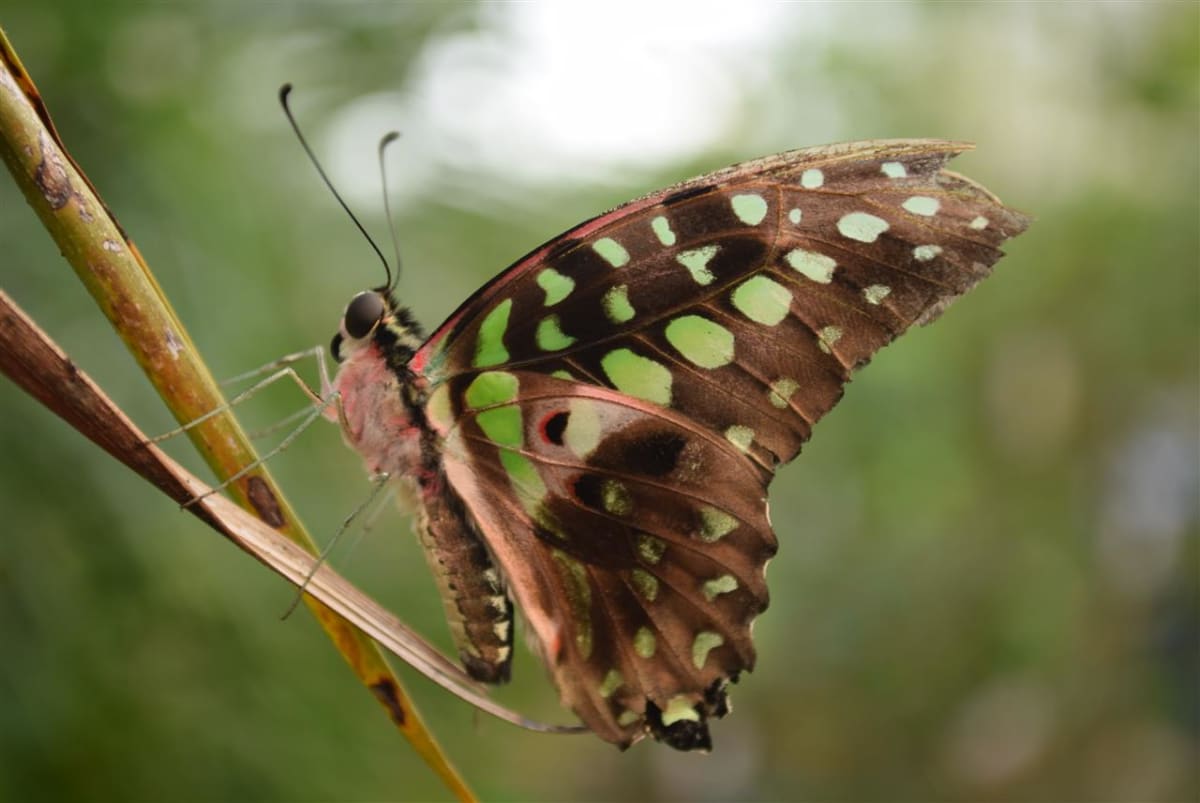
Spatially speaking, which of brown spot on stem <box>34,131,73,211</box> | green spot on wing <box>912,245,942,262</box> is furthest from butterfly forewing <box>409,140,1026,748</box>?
brown spot on stem <box>34,131,73,211</box>

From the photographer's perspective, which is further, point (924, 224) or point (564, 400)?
point (564, 400)

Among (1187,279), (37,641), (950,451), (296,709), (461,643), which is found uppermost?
(37,641)

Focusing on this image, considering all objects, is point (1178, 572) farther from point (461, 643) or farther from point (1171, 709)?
point (461, 643)

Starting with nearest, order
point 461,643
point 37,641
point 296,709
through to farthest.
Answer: point 461,643, point 37,641, point 296,709

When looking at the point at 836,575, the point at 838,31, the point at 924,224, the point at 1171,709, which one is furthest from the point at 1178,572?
the point at 924,224

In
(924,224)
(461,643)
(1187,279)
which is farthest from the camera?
A: (1187,279)

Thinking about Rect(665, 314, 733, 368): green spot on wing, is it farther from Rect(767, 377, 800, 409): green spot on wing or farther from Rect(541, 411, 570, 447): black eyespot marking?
Rect(541, 411, 570, 447): black eyespot marking
